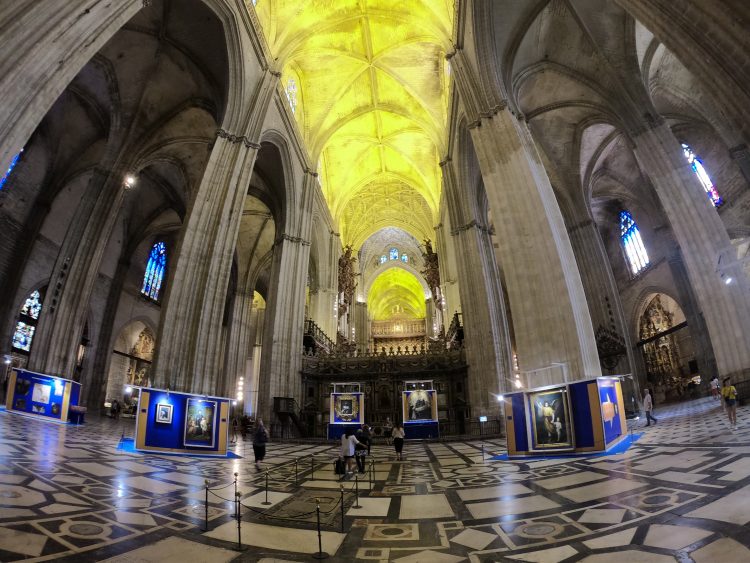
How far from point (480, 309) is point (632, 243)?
50.1 feet

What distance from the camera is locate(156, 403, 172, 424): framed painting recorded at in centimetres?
894

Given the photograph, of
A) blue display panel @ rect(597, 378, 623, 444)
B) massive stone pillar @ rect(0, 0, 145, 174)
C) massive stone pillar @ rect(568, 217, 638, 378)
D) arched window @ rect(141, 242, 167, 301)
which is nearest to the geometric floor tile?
blue display panel @ rect(597, 378, 623, 444)

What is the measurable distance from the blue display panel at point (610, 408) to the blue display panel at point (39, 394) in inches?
611

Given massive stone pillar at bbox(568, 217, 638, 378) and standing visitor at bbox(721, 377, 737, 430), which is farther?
massive stone pillar at bbox(568, 217, 638, 378)

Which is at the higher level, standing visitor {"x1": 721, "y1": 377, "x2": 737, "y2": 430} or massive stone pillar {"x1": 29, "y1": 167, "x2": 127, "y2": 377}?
massive stone pillar {"x1": 29, "y1": 167, "x2": 127, "y2": 377}

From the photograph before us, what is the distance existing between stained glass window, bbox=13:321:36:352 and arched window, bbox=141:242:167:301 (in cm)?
726

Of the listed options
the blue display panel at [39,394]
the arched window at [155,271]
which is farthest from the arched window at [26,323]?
the arched window at [155,271]

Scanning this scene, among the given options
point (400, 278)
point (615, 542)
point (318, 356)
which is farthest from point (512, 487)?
point (400, 278)

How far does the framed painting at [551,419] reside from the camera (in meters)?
7.27

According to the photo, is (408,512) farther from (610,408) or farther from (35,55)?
(35,55)

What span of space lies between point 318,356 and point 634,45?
18.6 metres

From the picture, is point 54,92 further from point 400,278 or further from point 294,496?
point 400,278

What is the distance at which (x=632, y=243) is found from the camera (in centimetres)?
2400

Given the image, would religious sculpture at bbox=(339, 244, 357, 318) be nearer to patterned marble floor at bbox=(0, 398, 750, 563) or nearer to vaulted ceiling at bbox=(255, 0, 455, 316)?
vaulted ceiling at bbox=(255, 0, 455, 316)
